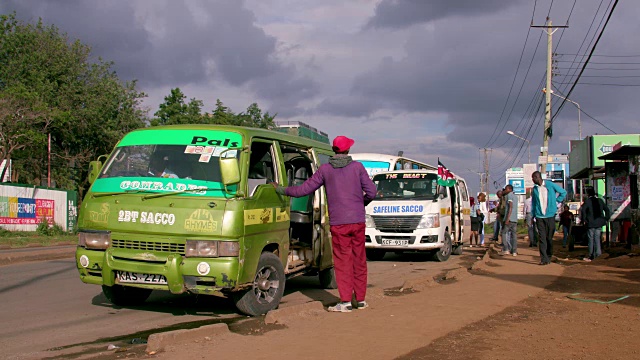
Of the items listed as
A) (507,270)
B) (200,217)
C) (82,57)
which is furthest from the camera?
(82,57)

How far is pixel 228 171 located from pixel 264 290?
153cm

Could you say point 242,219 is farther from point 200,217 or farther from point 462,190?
point 462,190

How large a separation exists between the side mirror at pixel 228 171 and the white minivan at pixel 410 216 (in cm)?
885

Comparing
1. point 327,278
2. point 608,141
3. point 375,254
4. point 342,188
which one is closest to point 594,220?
point 375,254

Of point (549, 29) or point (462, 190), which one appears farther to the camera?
point (549, 29)

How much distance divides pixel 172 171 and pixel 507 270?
7381mm

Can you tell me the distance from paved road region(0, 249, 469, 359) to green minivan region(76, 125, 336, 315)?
A: 433 millimetres

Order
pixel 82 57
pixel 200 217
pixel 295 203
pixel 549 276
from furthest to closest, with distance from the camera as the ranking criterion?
1. pixel 82 57
2. pixel 549 276
3. pixel 295 203
4. pixel 200 217

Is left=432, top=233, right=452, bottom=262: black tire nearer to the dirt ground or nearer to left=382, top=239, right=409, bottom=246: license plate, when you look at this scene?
left=382, top=239, right=409, bottom=246: license plate

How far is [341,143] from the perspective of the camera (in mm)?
7059

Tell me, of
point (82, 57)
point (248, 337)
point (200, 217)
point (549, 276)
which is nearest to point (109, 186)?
point (200, 217)

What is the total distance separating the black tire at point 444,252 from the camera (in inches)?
604

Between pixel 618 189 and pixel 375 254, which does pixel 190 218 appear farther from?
pixel 618 189

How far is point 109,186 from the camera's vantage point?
6.97 meters
